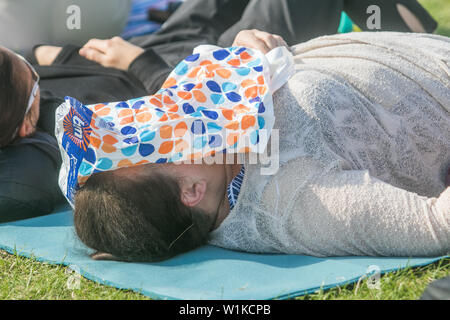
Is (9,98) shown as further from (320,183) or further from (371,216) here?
(371,216)

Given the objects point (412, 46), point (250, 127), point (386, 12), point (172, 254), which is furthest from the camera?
point (386, 12)

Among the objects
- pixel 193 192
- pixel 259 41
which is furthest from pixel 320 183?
pixel 259 41

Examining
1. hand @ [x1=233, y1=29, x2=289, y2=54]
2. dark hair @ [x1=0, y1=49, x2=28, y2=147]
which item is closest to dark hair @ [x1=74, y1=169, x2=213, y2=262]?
hand @ [x1=233, y1=29, x2=289, y2=54]

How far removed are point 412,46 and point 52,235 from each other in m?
1.52

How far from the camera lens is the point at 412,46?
2201 mm

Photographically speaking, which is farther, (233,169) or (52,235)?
(52,235)

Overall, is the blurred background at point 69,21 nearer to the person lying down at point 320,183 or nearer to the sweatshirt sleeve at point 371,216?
the person lying down at point 320,183

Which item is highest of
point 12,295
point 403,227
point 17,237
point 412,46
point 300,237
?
point 412,46

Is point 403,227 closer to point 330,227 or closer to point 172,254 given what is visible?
point 330,227

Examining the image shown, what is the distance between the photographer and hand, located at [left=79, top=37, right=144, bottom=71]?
325 centimetres

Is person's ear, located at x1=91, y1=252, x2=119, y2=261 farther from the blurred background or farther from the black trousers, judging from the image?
the blurred background

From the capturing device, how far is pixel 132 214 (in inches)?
68.8

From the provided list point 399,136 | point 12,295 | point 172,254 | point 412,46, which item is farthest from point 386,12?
point 12,295

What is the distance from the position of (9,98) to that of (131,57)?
0.79m
